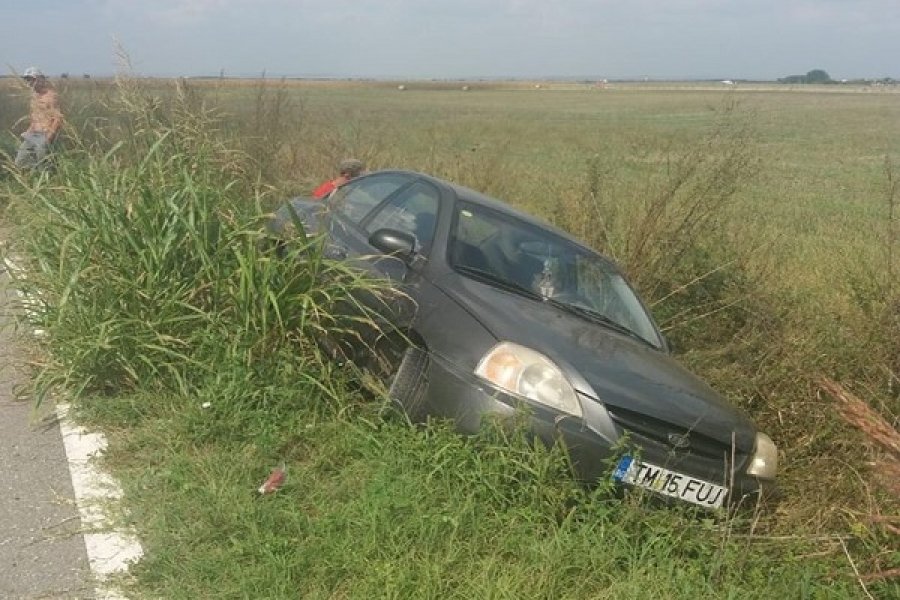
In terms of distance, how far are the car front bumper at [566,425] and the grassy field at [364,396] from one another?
Answer: 11 centimetres

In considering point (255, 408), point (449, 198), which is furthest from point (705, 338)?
point (255, 408)

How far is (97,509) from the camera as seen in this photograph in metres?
3.36

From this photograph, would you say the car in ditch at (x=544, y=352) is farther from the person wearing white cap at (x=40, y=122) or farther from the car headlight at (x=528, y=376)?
the person wearing white cap at (x=40, y=122)

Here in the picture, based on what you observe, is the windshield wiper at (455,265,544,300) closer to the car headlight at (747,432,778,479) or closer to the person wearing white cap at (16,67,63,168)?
the car headlight at (747,432,778,479)

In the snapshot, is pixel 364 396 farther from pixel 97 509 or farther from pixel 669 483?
pixel 669 483

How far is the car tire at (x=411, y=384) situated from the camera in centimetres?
393

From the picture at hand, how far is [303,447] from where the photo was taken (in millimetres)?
3939

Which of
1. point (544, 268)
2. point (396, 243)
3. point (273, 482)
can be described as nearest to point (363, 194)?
point (396, 243)

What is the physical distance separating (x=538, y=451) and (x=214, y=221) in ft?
8.99

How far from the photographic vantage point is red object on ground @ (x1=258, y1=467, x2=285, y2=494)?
3465mm

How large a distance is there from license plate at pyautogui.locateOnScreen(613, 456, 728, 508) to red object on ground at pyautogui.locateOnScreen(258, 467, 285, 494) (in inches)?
58.9

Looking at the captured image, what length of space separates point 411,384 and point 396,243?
0.98 meters

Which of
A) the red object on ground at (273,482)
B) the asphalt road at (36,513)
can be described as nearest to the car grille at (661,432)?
the red object on ground at (273,482)

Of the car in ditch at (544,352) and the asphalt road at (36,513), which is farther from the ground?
the car in ditch at (544,352)
